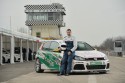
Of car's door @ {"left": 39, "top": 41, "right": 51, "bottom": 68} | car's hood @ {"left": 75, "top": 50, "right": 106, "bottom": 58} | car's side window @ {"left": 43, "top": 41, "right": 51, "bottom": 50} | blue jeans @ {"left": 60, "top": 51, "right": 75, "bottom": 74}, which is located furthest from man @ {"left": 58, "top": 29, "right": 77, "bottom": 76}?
car's side window @ {"left": 43, "top": 41, "right": 51, "bottom": 50}

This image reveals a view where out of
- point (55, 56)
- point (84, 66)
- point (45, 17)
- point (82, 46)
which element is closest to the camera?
point (84, 66)

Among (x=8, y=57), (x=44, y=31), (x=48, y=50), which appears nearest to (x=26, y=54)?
(x=8, y=57)

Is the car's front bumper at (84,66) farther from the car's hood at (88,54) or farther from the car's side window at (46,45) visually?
the car's side window at (46,45)

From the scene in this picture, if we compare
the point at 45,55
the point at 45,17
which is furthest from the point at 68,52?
the point at 45,17

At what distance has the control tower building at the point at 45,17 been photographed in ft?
297

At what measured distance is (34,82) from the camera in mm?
11508

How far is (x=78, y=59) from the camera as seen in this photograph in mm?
15109

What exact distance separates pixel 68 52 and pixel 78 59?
0.54 meters

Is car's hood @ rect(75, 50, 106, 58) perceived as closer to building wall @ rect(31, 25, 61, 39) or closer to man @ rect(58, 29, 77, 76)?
man @ rect(58, 29, 77, 76)

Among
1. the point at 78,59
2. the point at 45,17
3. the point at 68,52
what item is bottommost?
the point at 78,59

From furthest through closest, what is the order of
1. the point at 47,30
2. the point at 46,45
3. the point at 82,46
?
the point at 47,30 → the point at 46,45 → the point at 82,46

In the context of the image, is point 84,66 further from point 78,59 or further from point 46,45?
point 46,45

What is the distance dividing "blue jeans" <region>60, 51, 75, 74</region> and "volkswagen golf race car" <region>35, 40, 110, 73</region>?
27 cm

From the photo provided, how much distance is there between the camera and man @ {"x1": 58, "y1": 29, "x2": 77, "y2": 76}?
14.7 m
